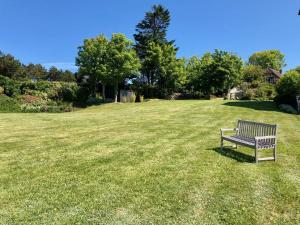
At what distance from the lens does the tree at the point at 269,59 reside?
87.1m

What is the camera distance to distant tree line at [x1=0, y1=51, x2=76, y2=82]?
155 ft

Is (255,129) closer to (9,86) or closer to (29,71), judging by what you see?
(9,86)

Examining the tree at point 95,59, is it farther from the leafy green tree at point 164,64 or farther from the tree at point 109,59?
the leafy green tree at point 164,64

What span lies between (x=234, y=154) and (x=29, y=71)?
212ft

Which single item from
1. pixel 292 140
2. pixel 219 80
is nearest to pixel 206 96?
pixel 219 80

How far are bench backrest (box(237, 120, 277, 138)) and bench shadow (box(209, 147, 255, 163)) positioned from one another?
27.0 inches

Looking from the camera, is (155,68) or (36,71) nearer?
(155,68)

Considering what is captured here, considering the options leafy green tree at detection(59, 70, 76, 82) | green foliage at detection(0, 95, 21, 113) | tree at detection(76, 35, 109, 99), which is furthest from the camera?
leafy green tree at detection(59, 70, 76, 82)

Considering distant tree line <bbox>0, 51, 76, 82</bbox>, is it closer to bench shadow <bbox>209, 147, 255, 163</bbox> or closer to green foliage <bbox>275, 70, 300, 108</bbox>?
green foliage <bbox>275, 70, 300, 108</bbox>

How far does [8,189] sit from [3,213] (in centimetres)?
106

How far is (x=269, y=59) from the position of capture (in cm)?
8725

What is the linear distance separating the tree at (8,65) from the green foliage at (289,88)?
39.8m

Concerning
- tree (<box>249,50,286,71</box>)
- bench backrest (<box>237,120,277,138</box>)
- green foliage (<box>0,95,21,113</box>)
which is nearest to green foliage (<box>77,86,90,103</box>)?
green foliage (<box>0,95,21,113</box>)

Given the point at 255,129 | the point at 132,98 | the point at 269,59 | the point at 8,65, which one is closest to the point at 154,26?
the point at 132,98
